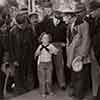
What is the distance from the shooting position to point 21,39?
11.2 feet

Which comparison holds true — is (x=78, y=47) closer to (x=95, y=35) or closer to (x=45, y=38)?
(x=95, y=35)

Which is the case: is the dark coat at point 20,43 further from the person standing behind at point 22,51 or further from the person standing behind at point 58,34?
the person standing behind at point 58,34

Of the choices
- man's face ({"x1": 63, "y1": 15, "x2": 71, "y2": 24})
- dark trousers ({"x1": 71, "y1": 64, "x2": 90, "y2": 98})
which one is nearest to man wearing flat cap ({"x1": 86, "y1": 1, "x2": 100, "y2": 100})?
dark trousers ({"x1": 71, "y1": 64, "x2": 90, "y2": 98})

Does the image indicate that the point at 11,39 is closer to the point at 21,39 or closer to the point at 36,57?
the point at 21,39

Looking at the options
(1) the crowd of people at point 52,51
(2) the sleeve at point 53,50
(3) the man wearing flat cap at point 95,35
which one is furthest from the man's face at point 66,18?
(2) the sleeve at point 53,50

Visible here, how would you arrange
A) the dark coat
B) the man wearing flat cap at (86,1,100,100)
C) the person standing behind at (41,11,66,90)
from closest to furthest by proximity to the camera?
the man wearing flat cap at (86,1,100,100), the person standing behind at (41,11,66,90), the dark coat

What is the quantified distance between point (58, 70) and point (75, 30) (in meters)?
0.64

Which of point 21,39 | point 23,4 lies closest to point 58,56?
point 21,39

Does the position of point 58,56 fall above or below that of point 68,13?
below

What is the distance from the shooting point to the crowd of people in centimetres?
320

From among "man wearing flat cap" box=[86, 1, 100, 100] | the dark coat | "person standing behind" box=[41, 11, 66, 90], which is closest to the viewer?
"man wearing flat cap" box=[86, 1, 100, 100]

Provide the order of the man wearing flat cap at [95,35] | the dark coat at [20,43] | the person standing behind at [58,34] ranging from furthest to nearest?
the dark coat at [20,43], the person standing behind at [58,34], the man wearing flat cap at [95,35]

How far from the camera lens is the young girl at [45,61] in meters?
3.31

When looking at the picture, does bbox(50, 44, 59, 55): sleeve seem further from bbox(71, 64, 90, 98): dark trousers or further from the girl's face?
bbox(71, 64, 90, 98): dark trousers
